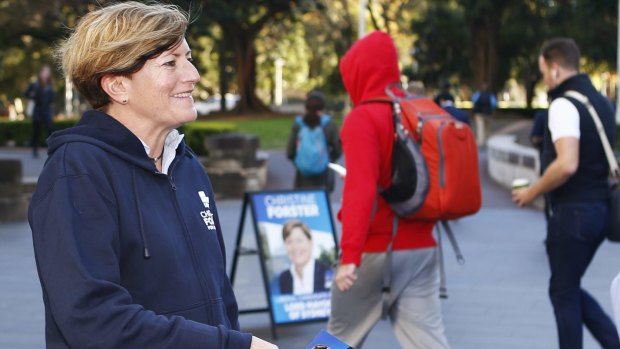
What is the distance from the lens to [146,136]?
2.72 meters

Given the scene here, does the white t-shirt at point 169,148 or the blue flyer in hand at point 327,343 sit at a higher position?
the white t-shirt at point 169,148

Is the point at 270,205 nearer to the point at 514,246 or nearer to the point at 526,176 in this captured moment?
the point at 514,246

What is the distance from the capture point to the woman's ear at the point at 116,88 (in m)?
2.65

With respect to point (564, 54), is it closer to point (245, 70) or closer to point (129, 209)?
point (129, 209)

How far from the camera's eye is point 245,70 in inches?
1934

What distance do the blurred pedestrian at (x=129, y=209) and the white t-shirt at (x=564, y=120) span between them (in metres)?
3.15

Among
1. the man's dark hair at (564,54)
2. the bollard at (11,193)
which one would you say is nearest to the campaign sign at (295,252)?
the man's dark hair at (564,54)

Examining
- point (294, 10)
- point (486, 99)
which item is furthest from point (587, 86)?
point (294, 10)

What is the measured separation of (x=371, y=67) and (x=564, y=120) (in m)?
1.13

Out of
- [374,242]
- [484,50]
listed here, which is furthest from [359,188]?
[484,50]

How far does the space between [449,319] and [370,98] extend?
3.33 m

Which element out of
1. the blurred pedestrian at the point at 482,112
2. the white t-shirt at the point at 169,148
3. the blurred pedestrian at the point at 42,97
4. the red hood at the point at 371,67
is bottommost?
the blurred pedestrian at the point at 482,112

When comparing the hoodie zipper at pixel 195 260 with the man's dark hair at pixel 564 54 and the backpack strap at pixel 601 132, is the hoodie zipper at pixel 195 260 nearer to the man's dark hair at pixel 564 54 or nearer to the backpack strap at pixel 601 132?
the backpack strap at pixel 601 132

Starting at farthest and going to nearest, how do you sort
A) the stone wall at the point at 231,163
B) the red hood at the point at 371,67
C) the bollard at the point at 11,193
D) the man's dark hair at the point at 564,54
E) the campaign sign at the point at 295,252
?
the stone wall at the point at 231,163 → the bollard at the point at 11,193 → the campaign sign at the point at 295,252 → the man's dark hair at the point at 564,54 → the red hood at the point at 371,67
